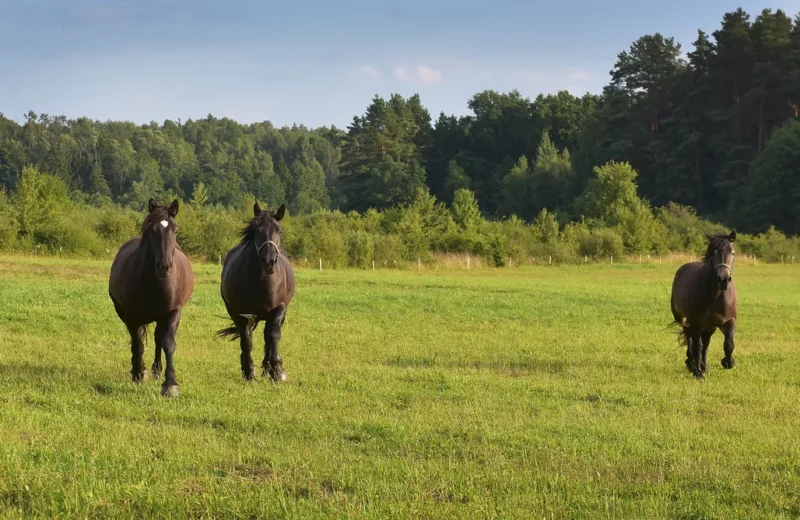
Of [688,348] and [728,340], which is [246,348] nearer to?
[688,348]

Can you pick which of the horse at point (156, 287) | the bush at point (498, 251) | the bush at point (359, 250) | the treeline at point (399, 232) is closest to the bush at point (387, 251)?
the treeline at point (399, 232)

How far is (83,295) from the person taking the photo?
22.3 meters

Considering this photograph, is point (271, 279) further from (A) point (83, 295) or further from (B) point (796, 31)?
(B) point (796, 31)

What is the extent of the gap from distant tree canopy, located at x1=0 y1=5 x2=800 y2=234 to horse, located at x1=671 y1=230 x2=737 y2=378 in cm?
5080

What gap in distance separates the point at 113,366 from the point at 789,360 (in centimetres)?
1268

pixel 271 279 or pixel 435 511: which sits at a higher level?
pixel 271 279

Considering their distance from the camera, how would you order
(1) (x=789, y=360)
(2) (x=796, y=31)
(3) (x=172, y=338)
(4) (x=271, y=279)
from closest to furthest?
(3) (x=172, y=338) < (4) (x=271, y=279) < (1) (x=789, y=360) < (2) (x=796, y=31)

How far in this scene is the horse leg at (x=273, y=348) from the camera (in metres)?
11.2

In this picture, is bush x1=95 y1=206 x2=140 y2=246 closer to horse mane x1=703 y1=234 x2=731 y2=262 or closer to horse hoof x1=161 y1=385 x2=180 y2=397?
horse hoof x1=161 y1=385 x2=180 y2=397

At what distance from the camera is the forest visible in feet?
187

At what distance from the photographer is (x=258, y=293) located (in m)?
11.3

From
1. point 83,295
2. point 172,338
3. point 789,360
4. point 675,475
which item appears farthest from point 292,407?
point 83,295

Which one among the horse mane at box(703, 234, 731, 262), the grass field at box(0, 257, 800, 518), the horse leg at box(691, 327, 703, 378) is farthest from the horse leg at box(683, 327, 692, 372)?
the horse mane at box(703, 234, 731, 262)

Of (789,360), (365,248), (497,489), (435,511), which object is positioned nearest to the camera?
(435,511)
